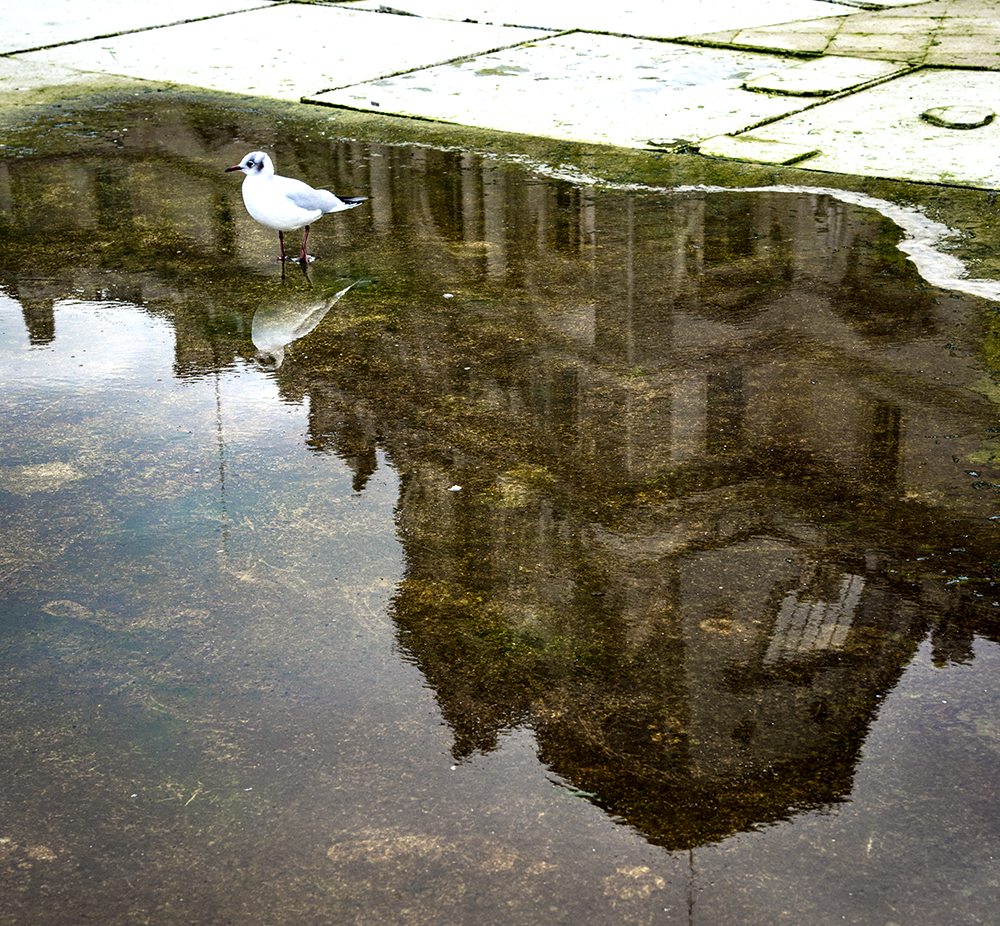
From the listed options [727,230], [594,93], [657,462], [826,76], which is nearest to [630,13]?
[826,76]

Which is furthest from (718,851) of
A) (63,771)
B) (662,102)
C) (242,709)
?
(662,102)

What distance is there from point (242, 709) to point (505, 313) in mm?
2458

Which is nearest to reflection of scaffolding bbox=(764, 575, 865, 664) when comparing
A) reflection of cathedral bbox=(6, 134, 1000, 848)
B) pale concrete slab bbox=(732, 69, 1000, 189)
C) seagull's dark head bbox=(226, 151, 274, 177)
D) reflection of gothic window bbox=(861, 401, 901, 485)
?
reflection of cathedral bbox=(6, 134, 1000, 848)

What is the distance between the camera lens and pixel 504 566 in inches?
115

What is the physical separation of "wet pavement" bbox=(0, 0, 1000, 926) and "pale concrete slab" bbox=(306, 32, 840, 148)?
1.66m

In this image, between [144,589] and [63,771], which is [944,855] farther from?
[144,589]

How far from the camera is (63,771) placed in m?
2.26

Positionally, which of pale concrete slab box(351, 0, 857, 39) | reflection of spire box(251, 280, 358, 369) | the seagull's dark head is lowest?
reflection of spire box(251, 280, 358, 369)

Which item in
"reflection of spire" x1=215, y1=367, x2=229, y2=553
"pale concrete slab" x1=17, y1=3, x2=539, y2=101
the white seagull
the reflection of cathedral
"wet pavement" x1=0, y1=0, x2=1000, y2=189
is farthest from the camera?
"pale concrete slab" x1=17, y1=3, x2=539, y2=101

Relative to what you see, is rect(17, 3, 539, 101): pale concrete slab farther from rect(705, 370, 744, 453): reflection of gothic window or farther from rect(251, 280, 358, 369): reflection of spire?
rect(705, 370, 744, 453): reflection of gothic window

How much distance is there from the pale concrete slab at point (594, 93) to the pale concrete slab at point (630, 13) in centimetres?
64

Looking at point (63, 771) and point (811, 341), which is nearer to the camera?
point (63, 771)

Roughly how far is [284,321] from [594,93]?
4189 millimetres

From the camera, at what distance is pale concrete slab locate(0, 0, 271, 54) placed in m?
9.76
